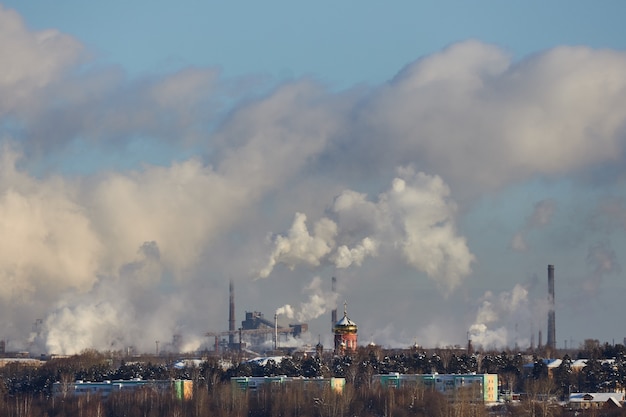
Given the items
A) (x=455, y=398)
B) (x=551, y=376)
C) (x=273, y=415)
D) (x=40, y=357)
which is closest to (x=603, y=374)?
(x=551, y=376)

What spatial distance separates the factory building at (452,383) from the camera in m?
91.4

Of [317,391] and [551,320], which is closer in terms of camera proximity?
→ [317,391]

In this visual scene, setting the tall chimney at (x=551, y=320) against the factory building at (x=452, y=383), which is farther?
the tall chimney at (x=551, y=320)

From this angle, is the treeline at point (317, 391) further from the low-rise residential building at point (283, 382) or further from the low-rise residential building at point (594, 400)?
the low-rise residential building at point (594, 400)

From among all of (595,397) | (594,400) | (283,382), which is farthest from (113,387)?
(594,400)

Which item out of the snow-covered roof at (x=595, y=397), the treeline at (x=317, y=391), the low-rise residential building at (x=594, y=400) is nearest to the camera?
the treeline at (x=317, y=391)

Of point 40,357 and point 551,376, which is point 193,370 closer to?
point 551,376

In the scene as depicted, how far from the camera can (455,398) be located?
291 feet

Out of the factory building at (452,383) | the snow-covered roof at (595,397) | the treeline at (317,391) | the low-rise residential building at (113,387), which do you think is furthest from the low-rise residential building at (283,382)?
the snow-covered roof at (595,397)

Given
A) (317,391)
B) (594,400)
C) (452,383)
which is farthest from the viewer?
(452,383)

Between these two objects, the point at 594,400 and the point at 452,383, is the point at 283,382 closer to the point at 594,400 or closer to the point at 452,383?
the point at 452,383

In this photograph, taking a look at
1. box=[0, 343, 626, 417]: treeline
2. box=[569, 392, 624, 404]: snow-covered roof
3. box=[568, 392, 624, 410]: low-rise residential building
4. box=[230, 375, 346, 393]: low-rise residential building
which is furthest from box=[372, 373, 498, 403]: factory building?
box=[568, 392, 624, 410]: low-rise residential building

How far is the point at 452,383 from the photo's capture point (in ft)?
314

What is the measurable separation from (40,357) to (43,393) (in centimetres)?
6749
